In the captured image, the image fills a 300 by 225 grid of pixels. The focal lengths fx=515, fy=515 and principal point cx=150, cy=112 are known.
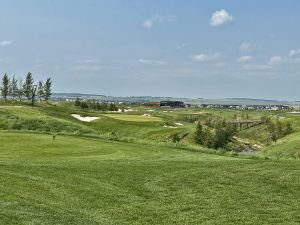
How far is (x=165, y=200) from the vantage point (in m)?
21.1

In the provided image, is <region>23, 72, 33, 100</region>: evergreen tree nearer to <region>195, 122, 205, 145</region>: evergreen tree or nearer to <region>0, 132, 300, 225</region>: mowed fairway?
<region>195, 122, 205, 145</region>: evergreen tree

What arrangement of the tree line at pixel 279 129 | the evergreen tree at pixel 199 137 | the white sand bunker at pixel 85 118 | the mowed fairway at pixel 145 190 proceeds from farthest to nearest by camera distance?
the tree line at pixel 279 129 < the white sand bunker at pixel 85 118 < the evergreen tree at pixel 199 137 < the mowed fairway at pixel 145 190

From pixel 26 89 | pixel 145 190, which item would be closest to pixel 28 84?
pixel 26 89

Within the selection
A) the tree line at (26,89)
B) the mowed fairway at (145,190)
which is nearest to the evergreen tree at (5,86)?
the tree line at (26,89)

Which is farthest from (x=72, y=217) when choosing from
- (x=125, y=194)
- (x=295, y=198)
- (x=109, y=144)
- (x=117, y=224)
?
(x=109, y=144)

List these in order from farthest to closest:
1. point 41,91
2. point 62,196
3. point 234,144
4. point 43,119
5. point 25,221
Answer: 1. point 41,91
2. point 234,144
3. point 43,119
4. point 62,196
5. point 25,221

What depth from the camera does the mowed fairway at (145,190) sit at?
718 inches

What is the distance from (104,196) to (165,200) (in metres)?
2.52

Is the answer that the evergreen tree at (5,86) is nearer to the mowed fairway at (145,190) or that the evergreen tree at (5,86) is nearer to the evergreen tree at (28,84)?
the evergreen tree at (28,84)

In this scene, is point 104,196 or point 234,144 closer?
point 104,196

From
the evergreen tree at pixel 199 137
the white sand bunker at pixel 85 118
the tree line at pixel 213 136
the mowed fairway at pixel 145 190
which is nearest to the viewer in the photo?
the mowed fairway at pixel 145 190

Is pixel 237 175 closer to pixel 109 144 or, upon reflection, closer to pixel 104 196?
pixel 104 196

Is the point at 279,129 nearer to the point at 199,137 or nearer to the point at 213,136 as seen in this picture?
the point at 213,136

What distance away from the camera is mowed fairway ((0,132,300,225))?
A: 18.2 metres
